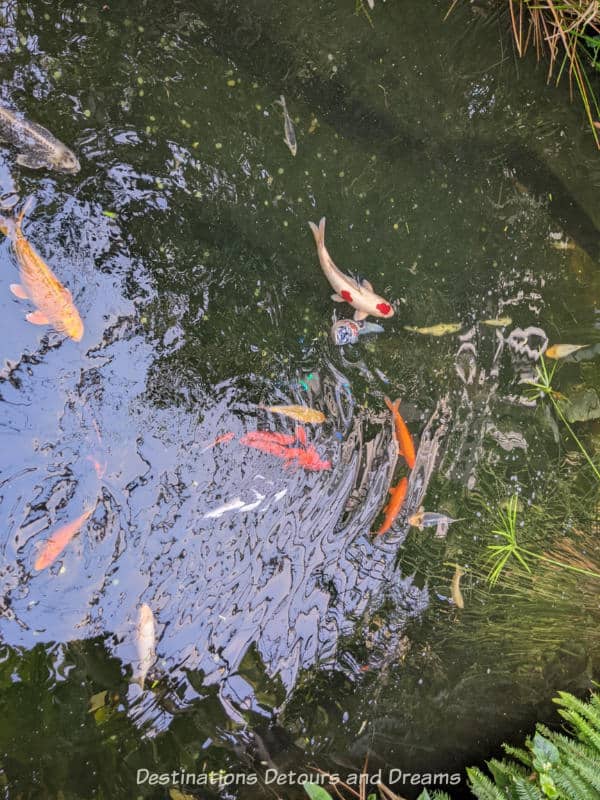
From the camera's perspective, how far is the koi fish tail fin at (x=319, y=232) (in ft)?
9.13

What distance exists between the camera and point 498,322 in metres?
3.20

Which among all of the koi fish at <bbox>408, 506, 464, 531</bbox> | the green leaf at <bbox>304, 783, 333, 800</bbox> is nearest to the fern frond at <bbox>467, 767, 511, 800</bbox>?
the green leaf at <bbox>304, 783, 333, 800</bbox>

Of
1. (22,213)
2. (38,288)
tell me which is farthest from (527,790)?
(22,213)

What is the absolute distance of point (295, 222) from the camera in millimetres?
2756

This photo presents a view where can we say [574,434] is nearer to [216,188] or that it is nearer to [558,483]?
[558,483]

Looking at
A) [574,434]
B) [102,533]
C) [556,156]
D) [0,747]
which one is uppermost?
[556,156]

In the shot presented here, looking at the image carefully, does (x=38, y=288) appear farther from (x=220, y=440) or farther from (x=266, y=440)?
(x=266, y=440)

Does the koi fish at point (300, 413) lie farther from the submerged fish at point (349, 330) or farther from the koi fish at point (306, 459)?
the submerged fish at point (349, 330)

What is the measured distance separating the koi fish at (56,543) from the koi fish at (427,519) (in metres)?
1.77

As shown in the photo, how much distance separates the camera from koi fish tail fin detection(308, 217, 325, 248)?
2.78m

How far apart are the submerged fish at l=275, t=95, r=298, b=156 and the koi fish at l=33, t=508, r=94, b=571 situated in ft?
6.76

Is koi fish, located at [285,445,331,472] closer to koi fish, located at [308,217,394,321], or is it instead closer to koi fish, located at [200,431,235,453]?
koi fish, located at [200,431,235,453]

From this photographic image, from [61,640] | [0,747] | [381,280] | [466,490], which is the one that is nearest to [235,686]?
[61,640]

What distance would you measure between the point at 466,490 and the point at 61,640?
2.29 m
